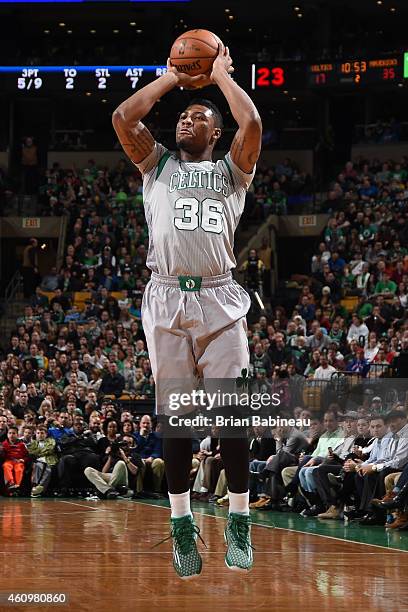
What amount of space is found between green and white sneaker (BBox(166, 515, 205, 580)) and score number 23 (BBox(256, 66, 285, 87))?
61.4ft

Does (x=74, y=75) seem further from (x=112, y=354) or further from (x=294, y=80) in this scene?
(x=112, y=354)

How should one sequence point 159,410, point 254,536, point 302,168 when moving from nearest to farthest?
point 159,410 < point 254,536 < point 302,168

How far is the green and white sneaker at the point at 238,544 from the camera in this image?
5484 millimetres

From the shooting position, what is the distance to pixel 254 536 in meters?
9.55

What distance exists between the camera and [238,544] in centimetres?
553

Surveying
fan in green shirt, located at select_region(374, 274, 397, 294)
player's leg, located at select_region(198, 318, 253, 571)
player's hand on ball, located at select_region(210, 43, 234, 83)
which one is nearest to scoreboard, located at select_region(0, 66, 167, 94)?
fan in green shirt, located at select_region(374, 274, 397, 294)

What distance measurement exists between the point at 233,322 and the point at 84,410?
11.7m

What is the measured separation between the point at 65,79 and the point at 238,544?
66.8 ft

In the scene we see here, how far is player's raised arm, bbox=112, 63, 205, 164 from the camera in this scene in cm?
544

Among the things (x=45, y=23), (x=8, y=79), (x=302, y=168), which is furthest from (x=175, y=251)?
(x=45, y=23)

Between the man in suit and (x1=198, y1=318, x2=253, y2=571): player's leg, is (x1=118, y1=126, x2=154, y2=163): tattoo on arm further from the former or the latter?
the man in suit

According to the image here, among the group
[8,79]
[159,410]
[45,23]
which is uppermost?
[45,23]

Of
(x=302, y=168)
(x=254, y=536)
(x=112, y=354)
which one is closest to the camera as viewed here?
(x=254, y=536)

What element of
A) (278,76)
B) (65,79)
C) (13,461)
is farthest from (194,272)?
(65,79)
